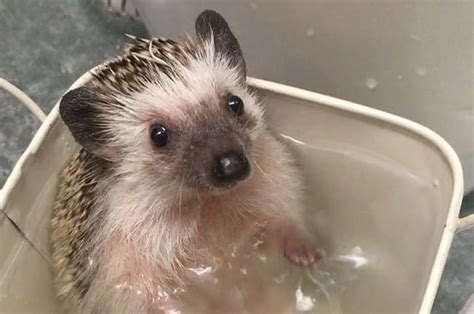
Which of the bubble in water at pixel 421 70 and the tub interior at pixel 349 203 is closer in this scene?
the tub interior at pixel 349 203

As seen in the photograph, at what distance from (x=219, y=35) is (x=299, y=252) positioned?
1.54 ft

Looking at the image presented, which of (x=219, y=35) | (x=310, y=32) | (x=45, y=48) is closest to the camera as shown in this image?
(x=219, y=35)

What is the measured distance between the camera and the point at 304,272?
1627 mm

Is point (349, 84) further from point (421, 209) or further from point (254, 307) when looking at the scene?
point (254, 307)

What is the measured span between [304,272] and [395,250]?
0.81 feet

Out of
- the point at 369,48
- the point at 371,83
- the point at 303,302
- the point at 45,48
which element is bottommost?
the point at 303,302

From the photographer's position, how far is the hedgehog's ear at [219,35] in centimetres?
145

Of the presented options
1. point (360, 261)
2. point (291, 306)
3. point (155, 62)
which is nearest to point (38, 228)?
point (155, 62)

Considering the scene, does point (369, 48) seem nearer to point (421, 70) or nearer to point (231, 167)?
point (421, 70)

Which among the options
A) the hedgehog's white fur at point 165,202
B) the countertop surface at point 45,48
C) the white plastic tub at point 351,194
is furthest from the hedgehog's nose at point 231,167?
the countertop surface at point 45,48

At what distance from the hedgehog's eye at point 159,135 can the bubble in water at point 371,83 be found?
497 millimetres

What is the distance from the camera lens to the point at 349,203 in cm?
155

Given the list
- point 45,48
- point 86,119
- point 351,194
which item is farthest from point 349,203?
point 45,48

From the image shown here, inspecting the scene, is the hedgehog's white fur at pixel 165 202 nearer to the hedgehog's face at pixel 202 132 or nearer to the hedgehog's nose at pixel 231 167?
the hedgehog's face at pixel 202 132
